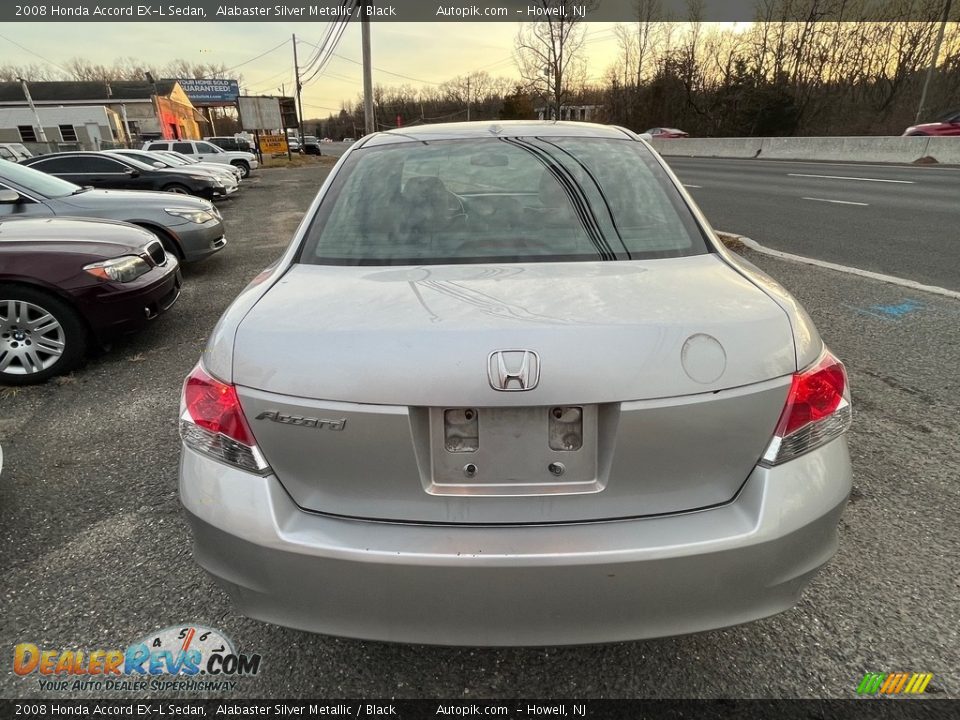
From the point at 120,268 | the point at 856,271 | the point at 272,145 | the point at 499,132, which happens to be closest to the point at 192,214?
the point at 120,268

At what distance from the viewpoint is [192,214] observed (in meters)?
7.10

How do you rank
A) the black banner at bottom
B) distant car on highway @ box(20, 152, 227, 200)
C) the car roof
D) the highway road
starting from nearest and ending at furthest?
the black banner at bottom < the car roof < the highway road < distant car on highway @ box(20, 152, 227, 200)

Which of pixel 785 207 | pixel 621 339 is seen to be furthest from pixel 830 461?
pixel 785 207

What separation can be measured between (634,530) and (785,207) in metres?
11.2

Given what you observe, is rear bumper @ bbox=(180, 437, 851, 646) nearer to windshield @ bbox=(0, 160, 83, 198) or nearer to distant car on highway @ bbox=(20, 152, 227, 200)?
windshield @ bbox=(0, 160, 83, 198)

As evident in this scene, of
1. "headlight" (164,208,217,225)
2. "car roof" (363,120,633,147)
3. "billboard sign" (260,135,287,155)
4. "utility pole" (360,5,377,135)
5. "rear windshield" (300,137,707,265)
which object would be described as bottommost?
"billboard sign" (260,135,287,155)

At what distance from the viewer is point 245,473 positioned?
149 centimetres

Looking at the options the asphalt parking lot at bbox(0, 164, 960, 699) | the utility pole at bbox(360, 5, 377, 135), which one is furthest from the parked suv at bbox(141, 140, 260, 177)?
the asphalt parking lot at bbox(0, 164, 960, 699)

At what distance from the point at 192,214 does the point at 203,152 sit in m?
22.3

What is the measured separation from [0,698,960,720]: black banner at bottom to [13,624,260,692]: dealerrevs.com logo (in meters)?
0.06

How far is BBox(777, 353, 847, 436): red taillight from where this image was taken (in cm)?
145

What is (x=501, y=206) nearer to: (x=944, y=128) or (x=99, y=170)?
(x=99, y=170)

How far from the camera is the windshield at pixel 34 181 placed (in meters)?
5.87

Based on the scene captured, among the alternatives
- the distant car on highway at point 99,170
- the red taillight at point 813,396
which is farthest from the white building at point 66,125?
the red taillight at point 813,396
